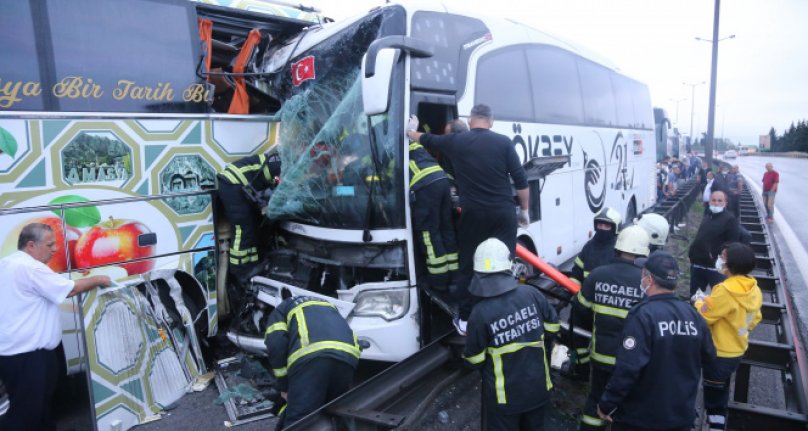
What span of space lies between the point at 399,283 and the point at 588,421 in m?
1.62

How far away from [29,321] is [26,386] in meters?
0.45

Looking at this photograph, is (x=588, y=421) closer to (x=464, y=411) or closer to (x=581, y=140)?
(x=464, y=411)

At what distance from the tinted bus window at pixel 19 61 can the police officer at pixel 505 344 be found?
11.5 feet

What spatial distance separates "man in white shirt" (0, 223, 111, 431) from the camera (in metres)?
3.32

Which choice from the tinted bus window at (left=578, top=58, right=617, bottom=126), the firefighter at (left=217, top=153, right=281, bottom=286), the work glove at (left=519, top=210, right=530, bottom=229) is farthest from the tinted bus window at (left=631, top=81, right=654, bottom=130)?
the firefighter at (left=217, top=153, right=281, bottom=286)

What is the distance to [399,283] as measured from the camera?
3.83m

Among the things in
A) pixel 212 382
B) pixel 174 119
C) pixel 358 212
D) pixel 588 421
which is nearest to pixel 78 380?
pixel 212 382

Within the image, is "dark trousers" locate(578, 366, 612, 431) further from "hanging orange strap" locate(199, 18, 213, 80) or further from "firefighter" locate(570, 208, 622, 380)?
"hanging orange strap" locate(199, 18, 213, 80)

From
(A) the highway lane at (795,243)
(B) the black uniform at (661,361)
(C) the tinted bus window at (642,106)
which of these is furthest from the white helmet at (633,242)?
(C) the tinted bus window at (642,106)

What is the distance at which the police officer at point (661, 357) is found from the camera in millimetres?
2609

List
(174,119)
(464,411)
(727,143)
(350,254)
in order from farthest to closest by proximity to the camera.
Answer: (727,143) < (174,119) < (350,254) < (464,411)

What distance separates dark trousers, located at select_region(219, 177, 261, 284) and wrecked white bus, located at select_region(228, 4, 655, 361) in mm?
178

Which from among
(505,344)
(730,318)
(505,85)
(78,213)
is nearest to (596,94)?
(505,85)

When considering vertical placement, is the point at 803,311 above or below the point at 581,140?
below
